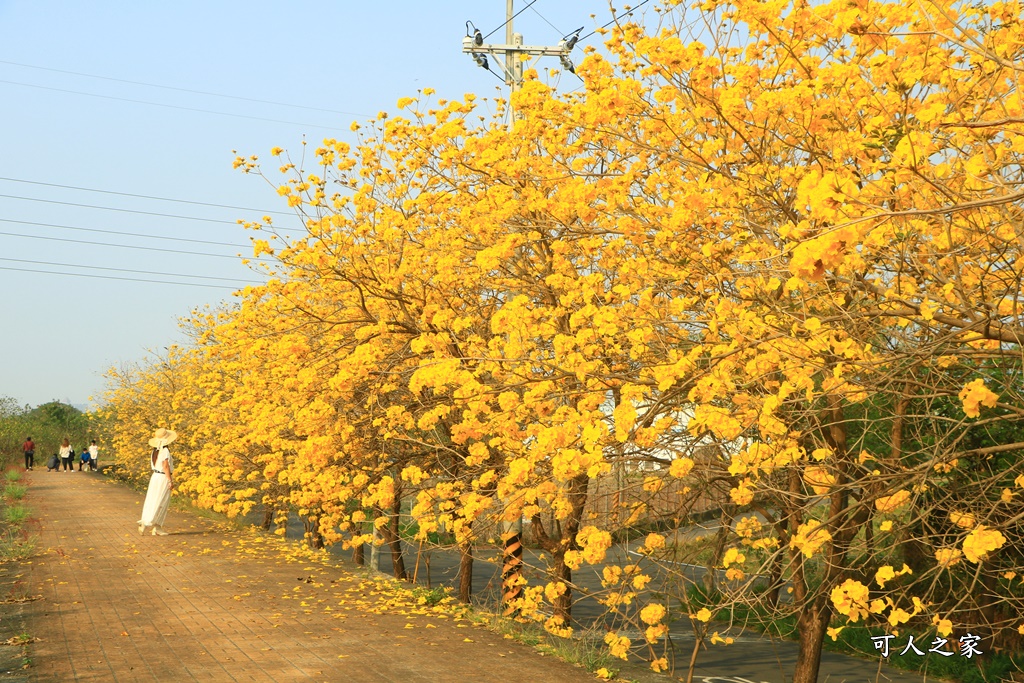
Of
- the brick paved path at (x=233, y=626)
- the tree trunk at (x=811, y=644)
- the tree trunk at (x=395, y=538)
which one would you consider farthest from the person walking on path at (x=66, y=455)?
the tree trunk at (x=811, y=644)

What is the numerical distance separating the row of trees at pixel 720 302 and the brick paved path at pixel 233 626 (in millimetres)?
907

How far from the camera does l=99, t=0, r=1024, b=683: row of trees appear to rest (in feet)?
15.2

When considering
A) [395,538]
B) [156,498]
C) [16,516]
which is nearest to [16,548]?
[156,498]

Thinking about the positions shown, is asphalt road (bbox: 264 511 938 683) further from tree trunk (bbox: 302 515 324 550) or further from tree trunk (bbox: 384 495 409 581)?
tree trunk (bbox: 302 515 324 550)

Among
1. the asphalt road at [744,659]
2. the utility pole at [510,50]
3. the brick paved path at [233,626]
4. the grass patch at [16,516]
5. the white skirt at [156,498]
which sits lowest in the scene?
the asphalt road at [744,659]

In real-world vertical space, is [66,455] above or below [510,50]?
below

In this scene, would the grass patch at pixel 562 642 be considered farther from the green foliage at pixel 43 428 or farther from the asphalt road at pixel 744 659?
the green foliage at pixel 43 428

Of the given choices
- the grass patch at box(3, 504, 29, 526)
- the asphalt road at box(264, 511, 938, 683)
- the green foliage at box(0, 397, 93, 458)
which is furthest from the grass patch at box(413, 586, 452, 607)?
the green foliage at box(0, 397, 93, 458)

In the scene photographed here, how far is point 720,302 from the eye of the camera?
17.8 feet

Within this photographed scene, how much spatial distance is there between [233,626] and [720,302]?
5.74 meters

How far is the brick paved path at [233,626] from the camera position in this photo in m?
7.35

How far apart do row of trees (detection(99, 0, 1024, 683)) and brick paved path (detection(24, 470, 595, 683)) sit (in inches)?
35.7

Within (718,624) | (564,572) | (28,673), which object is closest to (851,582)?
(564,572)

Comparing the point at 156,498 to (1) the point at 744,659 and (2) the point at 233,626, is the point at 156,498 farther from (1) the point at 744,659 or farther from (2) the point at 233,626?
(1) the point at 744,659
